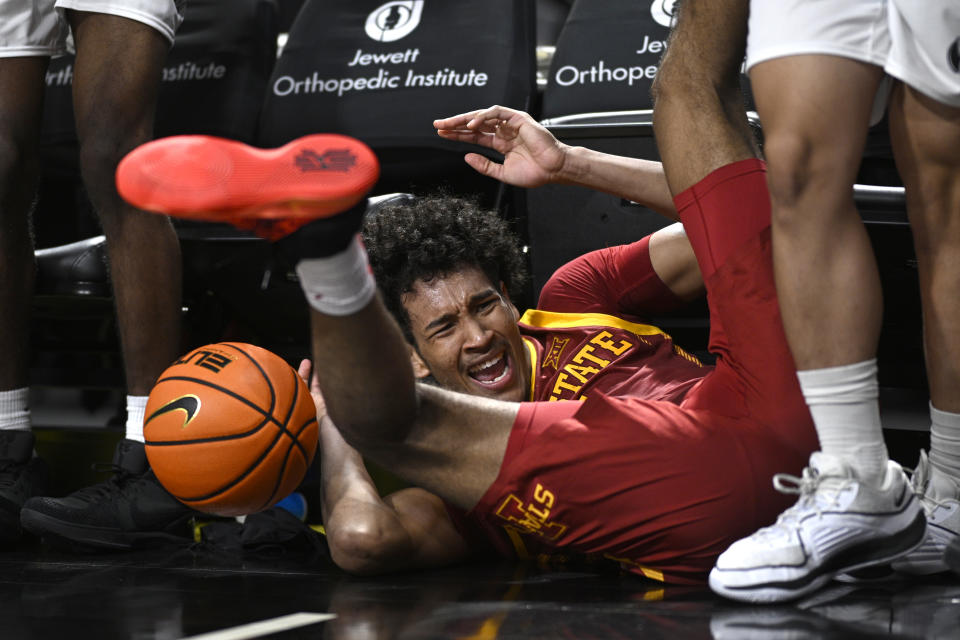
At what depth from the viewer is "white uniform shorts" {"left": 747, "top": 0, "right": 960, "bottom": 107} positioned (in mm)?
1354

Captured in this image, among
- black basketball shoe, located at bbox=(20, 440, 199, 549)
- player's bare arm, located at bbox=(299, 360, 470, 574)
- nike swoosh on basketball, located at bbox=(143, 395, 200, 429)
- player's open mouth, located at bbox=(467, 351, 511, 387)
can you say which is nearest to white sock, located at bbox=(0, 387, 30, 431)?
black basketball shoe, located at bbox=(20, 440, 199, 549)

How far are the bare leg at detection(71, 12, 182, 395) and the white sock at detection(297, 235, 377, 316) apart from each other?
0.81 m

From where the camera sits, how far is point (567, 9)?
3.64 meters

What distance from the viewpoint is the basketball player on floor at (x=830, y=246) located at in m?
1.35

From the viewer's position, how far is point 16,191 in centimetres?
212

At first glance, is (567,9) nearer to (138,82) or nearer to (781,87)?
(138,82)

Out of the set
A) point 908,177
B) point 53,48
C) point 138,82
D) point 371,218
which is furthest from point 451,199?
point 908,177


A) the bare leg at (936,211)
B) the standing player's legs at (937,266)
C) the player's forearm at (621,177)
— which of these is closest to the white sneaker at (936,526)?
the standing player's legs at (937,266)

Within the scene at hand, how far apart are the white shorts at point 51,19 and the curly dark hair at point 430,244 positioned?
56 centimetres

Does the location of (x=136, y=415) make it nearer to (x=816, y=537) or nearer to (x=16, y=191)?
(x=16, y=191)

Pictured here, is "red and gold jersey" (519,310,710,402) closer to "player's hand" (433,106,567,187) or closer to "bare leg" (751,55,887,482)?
"player's hand" (433,106,567,187)

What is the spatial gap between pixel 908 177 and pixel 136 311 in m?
1.33

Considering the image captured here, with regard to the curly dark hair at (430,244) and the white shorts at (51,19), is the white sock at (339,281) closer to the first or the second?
the curly dark hair at (430,244)

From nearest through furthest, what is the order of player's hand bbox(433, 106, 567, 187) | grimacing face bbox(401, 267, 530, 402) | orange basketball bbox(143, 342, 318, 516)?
orange basketball bbox(143, 342, 318, 516) → player's hand bbox(433, 106, 567, 187) → grimacing face bbox(401, 267, 530, 402)
